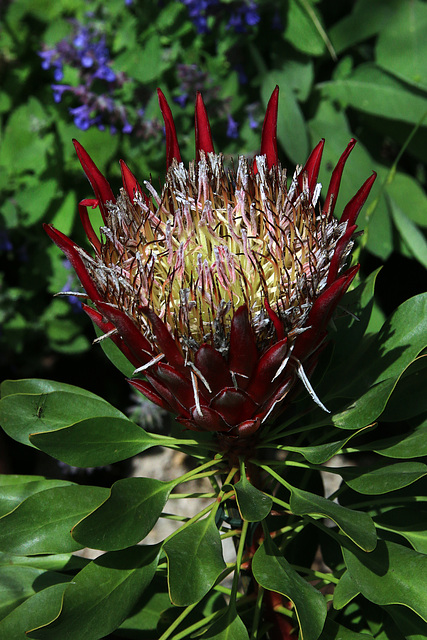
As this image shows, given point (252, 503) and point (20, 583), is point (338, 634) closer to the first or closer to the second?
point (252, 503)

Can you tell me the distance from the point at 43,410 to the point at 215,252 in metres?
0.32

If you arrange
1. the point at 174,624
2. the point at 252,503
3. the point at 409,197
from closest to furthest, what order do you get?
the point at 252,503, the point at 174,624, the point at 409,197

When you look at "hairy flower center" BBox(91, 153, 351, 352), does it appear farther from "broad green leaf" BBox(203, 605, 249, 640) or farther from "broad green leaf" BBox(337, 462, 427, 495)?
"broad green leaf" BBox(203, 605, 249, 640)

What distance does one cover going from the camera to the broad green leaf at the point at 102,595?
73 centimetres

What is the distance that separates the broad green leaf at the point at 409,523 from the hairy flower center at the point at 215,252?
334 mm

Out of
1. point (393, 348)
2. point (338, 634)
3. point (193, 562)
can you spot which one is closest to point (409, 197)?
point (393, 348)

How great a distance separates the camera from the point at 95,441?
0.80m

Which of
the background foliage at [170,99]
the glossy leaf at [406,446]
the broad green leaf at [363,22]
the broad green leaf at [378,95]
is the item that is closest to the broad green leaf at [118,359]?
the glossy leaf at [406,446]

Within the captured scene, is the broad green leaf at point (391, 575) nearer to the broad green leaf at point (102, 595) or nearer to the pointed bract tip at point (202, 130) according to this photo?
the broad green leaf at point (102, 595)

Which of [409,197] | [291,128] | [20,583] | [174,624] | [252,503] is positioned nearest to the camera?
[252,503]

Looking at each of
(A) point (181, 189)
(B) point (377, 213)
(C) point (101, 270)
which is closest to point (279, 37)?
(B) point (377, 213)

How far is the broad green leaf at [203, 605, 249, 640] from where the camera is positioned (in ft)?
2.57

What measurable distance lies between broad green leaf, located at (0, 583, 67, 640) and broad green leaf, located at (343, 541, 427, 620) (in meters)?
0.38

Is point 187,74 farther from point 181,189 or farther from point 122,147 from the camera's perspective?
point 181,189
